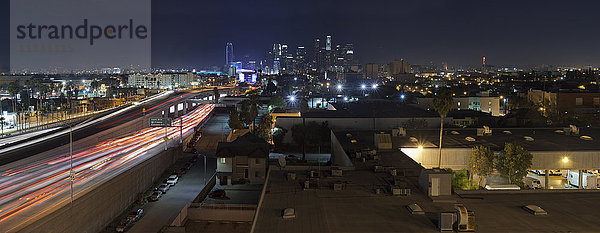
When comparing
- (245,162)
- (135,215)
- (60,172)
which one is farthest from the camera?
(245,162)

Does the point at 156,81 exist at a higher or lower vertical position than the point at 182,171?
higher

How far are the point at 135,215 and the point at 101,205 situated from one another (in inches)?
48.9

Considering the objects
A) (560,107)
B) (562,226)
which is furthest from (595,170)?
(560,107)

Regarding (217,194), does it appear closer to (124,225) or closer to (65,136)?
(124,225)

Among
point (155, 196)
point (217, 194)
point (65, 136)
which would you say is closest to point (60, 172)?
point (155, 196)

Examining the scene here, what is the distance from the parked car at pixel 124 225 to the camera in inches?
493

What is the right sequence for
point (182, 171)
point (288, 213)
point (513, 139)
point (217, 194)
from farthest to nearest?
point (182, 171)
point (513, 139)
point (217, 194)
point (288, 213)

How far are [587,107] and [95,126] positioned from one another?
41.2 metres

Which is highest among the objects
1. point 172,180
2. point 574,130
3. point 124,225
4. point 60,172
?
point 574,130

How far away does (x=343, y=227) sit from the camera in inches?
282

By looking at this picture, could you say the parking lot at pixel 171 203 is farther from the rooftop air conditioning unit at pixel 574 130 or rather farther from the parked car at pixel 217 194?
the rooftop air conditioning unit at pixel 574 130

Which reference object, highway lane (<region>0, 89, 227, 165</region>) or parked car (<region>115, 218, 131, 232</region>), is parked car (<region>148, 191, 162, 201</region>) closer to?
parked car (<region>115, 218, 131, 232</region>)

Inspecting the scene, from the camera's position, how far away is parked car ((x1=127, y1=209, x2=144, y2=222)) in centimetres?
1340

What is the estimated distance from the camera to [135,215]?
1364 cm
